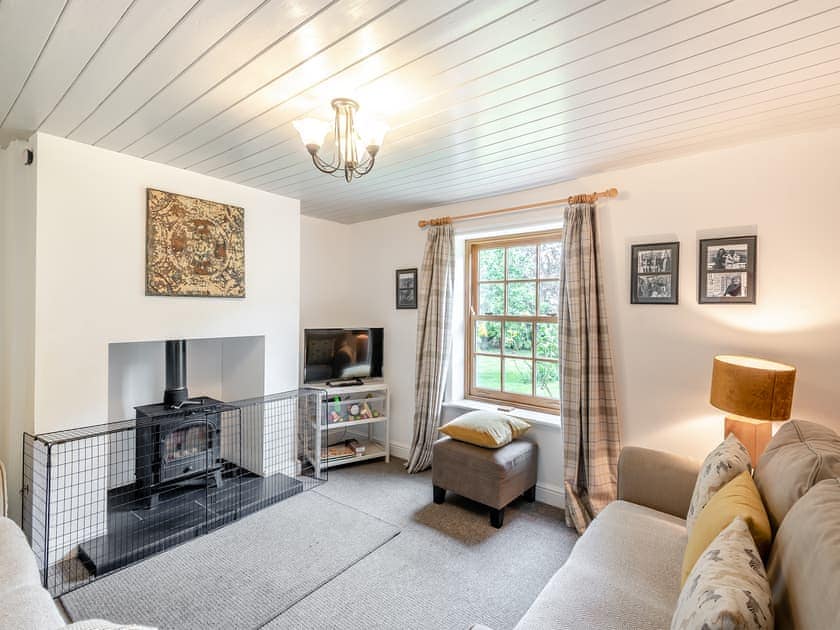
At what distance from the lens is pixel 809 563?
0.87 meters

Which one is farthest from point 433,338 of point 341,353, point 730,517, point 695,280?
point 730,517

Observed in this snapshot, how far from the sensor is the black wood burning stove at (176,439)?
105 inches

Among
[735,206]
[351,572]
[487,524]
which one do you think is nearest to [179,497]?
[351,572]

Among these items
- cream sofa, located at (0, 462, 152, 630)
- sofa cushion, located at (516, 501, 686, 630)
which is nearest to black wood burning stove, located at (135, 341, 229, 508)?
cream sofa, located at (0, 462, 152, 630)

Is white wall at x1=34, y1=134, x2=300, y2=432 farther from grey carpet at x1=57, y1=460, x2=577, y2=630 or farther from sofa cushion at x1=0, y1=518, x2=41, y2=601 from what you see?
grey carpet at x1=57, y1=460, x2=577, y2=630

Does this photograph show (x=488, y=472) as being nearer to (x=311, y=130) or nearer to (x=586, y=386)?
(x=586, y=386)

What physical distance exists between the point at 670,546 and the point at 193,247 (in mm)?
3156

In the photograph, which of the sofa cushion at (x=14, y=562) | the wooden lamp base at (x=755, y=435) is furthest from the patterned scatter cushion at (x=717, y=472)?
the sofa cushion at (x=14, y=562)

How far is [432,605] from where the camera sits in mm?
1921

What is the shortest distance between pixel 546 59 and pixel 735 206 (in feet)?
5.15

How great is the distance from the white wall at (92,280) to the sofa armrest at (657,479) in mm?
2772

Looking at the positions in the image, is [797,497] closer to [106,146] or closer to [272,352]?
[272,352]

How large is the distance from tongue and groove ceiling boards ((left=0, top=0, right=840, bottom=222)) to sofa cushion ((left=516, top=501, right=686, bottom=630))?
187cm

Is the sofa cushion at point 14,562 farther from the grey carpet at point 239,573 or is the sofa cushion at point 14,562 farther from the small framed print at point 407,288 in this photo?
the small framed print at point 407,288
